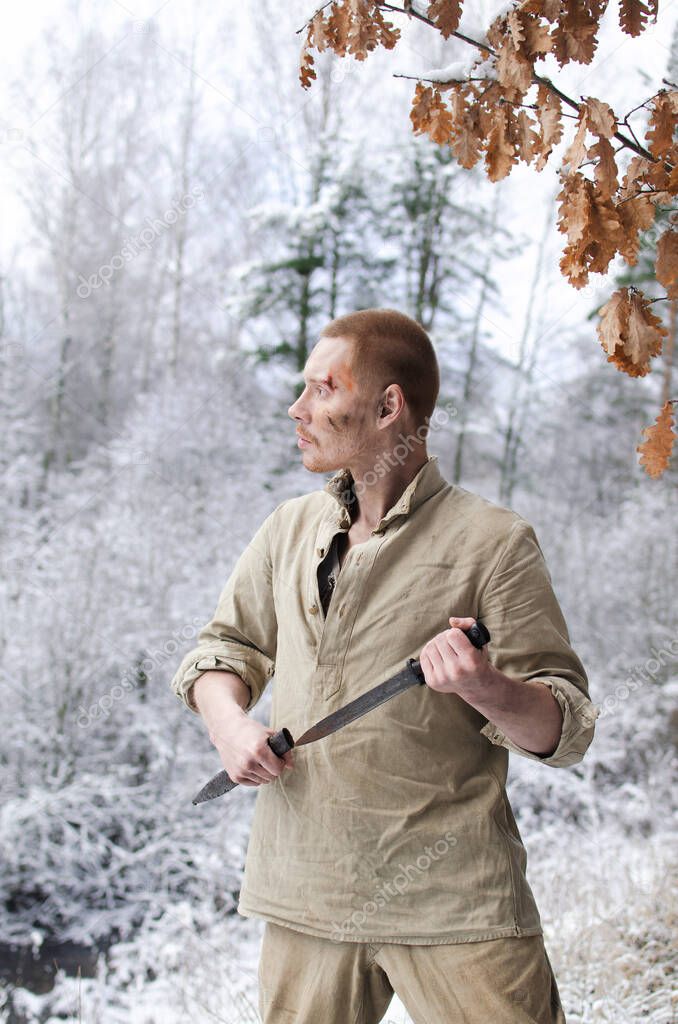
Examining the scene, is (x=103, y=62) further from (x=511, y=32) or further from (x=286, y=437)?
(x=511, y=32)

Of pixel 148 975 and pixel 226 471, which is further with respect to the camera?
pixel 226 471

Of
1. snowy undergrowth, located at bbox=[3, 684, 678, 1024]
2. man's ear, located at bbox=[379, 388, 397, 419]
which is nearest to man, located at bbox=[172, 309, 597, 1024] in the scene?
man's ear, located at bbox=[379, 388, 397, 419]

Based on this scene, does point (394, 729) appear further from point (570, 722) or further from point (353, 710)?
point (570, 722)

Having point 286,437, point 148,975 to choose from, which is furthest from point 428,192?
point 148,975

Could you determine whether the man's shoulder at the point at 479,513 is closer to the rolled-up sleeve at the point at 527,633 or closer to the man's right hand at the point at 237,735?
the rolled-up sleeve at the point at 527,633

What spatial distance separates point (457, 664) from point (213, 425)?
6937 mm

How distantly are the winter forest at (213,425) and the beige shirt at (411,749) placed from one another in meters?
2.30

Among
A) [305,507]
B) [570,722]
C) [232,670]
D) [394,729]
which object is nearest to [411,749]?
[394,729]

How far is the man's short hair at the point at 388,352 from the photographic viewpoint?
1.36 metres

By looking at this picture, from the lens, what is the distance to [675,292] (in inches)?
50.1

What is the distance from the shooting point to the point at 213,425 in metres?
7.80

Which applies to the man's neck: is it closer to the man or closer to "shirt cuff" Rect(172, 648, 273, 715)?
the man

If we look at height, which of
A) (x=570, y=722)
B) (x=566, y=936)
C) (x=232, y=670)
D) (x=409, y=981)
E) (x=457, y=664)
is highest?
(x=457, y=664)

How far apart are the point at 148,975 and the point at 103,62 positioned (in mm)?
8303
